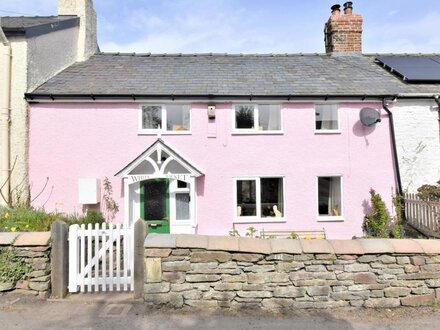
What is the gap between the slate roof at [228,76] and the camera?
966cm

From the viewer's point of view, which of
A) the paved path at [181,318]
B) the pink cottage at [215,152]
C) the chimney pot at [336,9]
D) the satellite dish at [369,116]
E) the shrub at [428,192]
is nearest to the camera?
the paved path at [181,318]

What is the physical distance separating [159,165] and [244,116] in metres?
3.29

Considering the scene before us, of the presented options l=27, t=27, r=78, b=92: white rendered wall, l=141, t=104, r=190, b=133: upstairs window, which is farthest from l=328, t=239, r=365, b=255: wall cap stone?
l=27, t=27, r=78, b=92: white rendered wall

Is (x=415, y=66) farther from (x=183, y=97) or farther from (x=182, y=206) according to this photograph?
(x=182, y=206)

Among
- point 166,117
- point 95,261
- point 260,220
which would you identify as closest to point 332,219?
point 260,220

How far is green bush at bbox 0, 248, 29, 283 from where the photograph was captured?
4.76 meters

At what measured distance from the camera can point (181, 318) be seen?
13.9 ft

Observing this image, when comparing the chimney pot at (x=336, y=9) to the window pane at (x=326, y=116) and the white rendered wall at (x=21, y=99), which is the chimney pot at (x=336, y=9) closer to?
the window pane at (x=326, y=116)

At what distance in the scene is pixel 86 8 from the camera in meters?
12.0

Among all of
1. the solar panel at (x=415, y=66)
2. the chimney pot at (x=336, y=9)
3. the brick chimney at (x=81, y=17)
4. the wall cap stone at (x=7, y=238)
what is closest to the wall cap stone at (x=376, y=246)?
the wall cap stone at (x=7, y=238)

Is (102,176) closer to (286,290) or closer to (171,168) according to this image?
(171,168)

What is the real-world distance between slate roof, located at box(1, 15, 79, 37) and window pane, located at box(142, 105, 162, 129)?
4.08m

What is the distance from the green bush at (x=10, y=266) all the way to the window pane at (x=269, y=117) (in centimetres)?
748

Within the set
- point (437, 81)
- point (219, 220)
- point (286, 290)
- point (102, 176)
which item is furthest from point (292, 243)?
point (437, 81)
